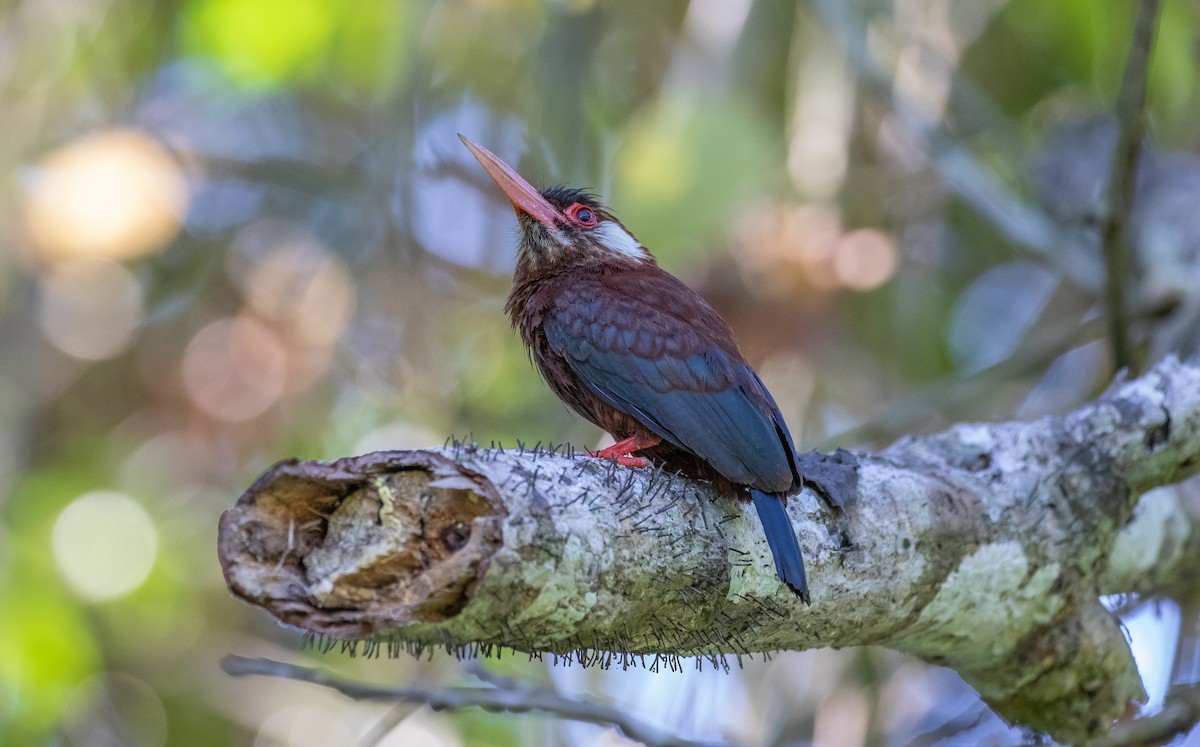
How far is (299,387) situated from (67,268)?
1.30 metres

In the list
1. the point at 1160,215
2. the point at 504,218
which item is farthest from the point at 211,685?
the point at 1160,215

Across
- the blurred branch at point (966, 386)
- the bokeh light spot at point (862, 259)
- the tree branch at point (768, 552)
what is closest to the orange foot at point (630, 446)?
the tree branch at point (768, 552)

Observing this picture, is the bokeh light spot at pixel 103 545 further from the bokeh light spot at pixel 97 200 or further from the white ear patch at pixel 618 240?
the white ear patch at pixel 618 240

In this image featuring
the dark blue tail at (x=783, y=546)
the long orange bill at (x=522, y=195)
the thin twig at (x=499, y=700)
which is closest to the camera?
the dark blue tail at (x=783, y=546)

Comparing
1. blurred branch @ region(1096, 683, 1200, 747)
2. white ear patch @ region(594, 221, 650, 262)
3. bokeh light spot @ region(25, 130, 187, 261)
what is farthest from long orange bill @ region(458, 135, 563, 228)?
blurred branch @ region(1096, 683, 1200, 747)

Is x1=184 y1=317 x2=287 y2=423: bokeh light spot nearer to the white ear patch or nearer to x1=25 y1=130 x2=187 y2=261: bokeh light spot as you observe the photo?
x1=25 y1=130 x2=187 y2=261: bokeh light spot

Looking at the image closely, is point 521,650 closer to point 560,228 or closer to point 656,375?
point 656,375

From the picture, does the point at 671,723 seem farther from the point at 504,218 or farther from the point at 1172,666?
the point at 504,218

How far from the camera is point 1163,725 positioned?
120 inches

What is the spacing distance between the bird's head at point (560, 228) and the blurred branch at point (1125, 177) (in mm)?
1666

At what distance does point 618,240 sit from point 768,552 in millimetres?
1887

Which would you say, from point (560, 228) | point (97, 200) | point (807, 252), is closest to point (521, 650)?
point (560, 228)

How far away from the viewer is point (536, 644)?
222cm

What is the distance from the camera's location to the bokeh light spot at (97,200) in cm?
558
